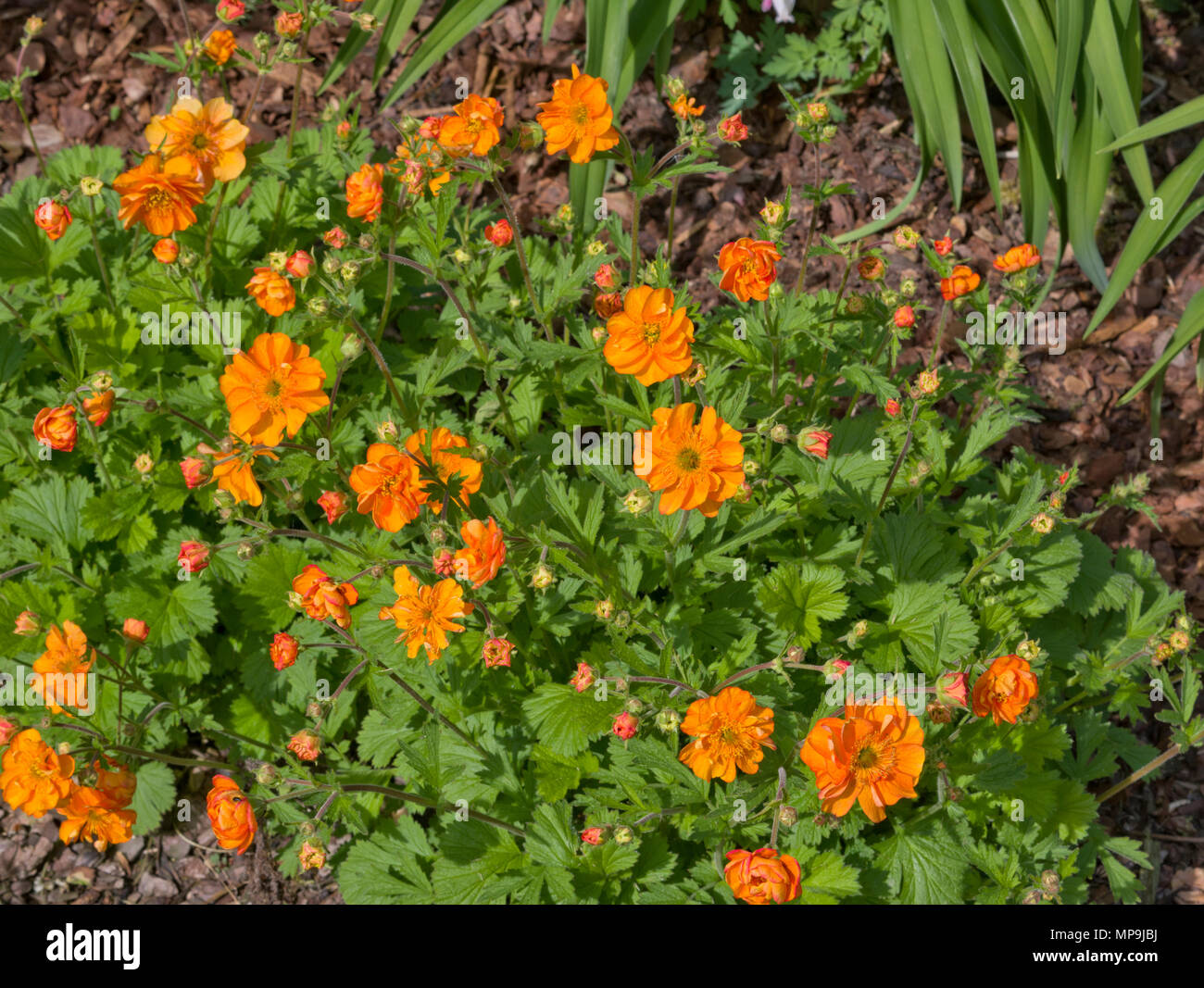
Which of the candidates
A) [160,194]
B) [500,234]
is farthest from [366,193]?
[160,194]

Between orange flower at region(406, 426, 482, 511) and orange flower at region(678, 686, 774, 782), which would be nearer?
orange flower at region(678, 686, 774, 782)

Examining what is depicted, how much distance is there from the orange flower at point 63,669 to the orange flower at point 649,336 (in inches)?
53.2

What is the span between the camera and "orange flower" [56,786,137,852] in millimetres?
2121

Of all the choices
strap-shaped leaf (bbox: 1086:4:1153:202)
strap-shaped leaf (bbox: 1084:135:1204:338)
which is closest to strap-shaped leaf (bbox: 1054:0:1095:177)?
strap-shaped leaf (bbox: 1086:4:1153:202)

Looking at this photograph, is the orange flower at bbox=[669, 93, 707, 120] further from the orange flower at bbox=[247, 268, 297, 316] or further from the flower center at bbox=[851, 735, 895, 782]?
the flower center at bbox=[851, 735, 895, 782]

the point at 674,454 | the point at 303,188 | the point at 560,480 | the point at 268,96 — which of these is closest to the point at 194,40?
the point at 303,188

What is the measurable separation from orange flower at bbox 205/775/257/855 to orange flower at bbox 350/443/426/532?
0.61 m

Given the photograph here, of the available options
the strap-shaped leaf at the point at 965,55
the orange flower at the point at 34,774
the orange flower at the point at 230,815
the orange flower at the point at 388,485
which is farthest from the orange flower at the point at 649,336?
the strap-shaped leaf at the point at 965,55

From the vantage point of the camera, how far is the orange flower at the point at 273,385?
7.24 feet

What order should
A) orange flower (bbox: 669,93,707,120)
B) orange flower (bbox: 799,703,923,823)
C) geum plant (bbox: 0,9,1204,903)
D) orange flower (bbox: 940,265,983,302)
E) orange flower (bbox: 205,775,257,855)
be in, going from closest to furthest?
orange flower (bbox: 799,703,923,823) < orange flower (bbox: 205,775,257,855) < geum plant (bbox: 0,9,1204,903) < orange flower (bbox: 669,93,707,120) < orange flower (bbox: 940,265,983,302)

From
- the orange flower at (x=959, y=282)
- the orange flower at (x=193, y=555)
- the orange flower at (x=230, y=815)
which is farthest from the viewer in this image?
the orange flower at (x=959, y=282)

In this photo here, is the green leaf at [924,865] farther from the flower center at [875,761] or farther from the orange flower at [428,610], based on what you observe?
the orange flower at [428,610]

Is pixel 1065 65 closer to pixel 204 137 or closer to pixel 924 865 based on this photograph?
pixel 924 865
